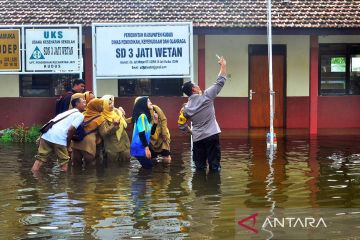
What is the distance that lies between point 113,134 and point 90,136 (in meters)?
0.55

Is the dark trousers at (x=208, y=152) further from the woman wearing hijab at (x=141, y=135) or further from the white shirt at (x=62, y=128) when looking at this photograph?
the white shirt at (x=62, y=128)

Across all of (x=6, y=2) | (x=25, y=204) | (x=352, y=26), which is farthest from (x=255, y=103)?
(x=25, y=204)

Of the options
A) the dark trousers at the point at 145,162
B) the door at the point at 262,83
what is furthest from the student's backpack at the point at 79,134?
the door at the point at 262,83

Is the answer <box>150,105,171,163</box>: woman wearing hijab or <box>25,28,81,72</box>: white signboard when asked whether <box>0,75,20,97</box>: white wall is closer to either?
<box>25,28,81,72</box>: white signboard

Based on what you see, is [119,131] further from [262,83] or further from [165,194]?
[262,83]

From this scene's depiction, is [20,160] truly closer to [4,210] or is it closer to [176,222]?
[4,210]

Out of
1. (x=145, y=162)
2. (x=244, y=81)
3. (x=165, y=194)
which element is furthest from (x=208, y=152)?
(x=244, y=81)

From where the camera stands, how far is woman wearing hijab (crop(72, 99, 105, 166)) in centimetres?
Result: 1137

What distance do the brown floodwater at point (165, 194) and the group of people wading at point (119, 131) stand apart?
313 mm

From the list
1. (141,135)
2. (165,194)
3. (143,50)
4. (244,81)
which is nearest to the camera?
(165,194)

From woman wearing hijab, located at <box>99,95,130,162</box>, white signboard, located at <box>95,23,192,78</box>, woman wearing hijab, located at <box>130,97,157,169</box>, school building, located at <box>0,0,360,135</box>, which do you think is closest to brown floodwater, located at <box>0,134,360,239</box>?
woman wearing hijab, located at <box>130,97,157,169</box>

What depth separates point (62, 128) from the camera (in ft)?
34.0

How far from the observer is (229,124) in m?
18.7

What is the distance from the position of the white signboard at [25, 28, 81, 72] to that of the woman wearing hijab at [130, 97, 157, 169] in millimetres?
4702
